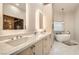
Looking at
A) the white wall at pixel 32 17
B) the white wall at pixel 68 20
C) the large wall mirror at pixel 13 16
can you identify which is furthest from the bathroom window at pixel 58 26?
the large wall mirror at pixel 13 16

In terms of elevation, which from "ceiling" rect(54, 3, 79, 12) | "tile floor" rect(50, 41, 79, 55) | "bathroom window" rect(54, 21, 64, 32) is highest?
"ceiling" rect(54, 3, 79, 12)

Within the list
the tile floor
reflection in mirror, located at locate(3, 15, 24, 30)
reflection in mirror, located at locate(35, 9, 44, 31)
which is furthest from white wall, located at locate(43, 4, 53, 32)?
reflection in mirror, located at locate(3, 15, 24, 30)

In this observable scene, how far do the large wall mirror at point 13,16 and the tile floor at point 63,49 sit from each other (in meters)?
0.68

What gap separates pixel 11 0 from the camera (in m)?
1.66

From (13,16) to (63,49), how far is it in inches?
38.6

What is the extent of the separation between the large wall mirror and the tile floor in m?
0.68

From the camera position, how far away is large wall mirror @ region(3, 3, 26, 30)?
168 centimetres

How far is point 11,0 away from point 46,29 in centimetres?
74

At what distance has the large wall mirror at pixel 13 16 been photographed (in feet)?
5.51

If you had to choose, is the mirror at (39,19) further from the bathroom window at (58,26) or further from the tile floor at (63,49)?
the tile floor at (63,49)

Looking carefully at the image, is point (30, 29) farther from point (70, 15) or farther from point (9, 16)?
point (70, 15)

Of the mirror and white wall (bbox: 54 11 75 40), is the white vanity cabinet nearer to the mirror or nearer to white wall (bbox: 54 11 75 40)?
the mirror

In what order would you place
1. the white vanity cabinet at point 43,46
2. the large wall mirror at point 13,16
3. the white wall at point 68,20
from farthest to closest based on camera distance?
the white wall at point 68,20
the large wall mirror at point 13,16
the white vanity cabinet at point 43,46
